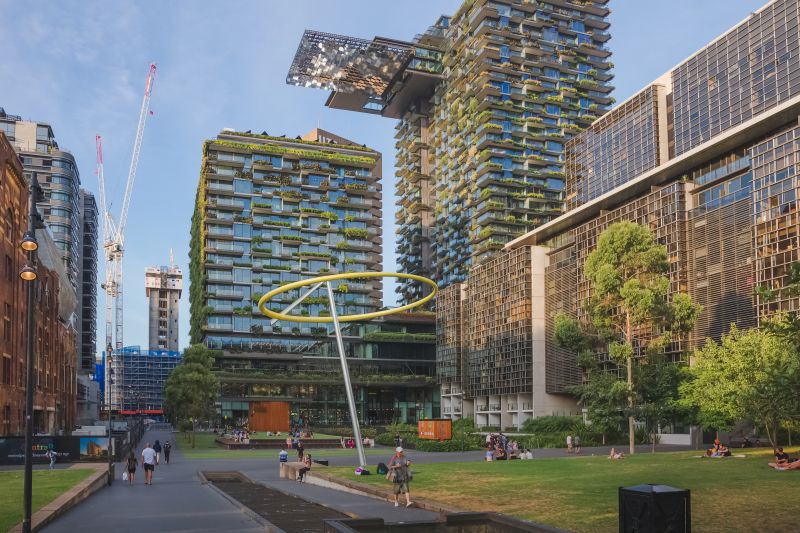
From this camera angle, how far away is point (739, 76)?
88.5m

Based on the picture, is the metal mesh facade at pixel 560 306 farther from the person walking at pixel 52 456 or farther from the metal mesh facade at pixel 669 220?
the person walking at pixel 52 456

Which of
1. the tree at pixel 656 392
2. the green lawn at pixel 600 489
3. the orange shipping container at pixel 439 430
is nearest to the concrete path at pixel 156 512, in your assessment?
the green lawn at pixel 600 489

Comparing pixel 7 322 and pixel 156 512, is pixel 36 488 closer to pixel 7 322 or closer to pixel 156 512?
pixel 156 512

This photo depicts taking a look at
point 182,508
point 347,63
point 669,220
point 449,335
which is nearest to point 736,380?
point 669,220

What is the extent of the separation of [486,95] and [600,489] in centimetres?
12769

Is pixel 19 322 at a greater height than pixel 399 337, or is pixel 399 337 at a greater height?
pixel 19 322

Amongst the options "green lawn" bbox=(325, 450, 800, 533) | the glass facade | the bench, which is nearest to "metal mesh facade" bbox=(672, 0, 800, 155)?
"green lawn" bbox=(325, 450, 800, 533)

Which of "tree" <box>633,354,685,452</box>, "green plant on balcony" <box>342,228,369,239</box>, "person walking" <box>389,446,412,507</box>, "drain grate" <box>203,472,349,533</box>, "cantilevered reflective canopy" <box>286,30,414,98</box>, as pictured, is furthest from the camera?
"cantilevered reflective canopy" <box>286,30,414,98</box>

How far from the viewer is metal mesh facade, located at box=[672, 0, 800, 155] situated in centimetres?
8138

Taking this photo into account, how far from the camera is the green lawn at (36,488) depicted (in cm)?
2148

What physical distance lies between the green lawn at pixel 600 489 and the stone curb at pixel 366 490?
72cm

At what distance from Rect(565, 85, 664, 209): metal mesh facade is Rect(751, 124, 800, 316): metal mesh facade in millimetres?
41225

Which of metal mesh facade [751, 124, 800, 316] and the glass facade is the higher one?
metal mesh facade [751, 124, 800, 316]

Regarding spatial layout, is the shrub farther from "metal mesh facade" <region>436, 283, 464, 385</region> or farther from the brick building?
the brick building
